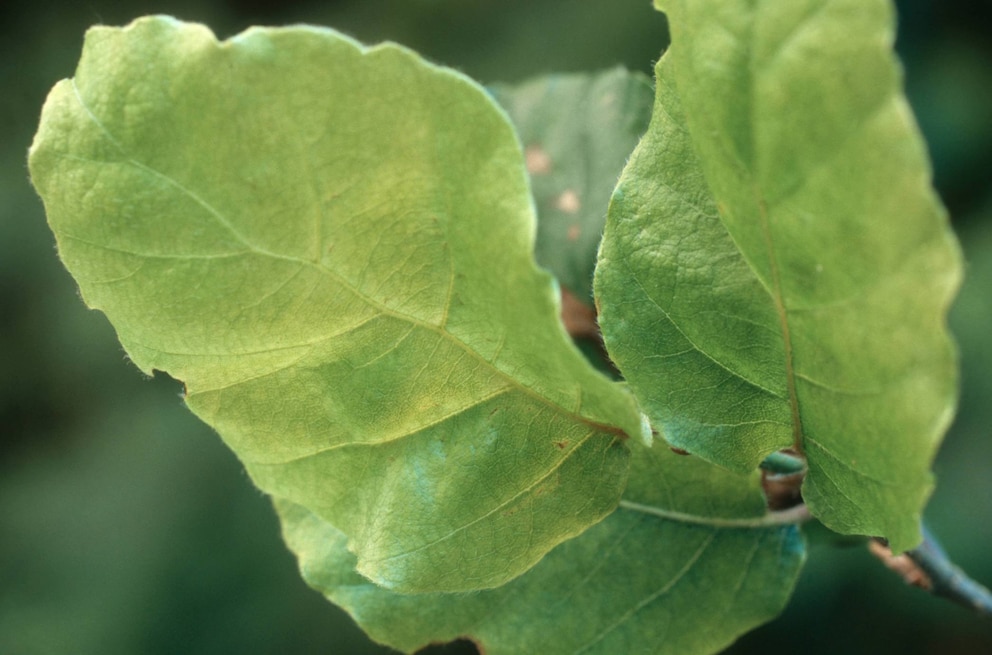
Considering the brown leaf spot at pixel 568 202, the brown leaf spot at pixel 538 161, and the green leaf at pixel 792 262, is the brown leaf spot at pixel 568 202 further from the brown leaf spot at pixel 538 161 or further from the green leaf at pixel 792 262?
the green leaf at pixel 792 262

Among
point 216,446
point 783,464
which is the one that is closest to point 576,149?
point 783,464

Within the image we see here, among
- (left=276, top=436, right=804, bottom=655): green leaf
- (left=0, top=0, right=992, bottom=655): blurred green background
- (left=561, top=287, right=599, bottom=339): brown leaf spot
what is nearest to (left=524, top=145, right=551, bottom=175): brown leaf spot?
(left=561, top=287, right=599, bottom=339): brown leaf spot

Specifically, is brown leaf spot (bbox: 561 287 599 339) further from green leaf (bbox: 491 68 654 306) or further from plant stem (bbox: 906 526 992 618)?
plant stem (bbox: 906 526 992 618)

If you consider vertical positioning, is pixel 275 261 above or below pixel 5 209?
above

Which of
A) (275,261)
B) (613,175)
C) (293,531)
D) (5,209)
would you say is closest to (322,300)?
(275,261)

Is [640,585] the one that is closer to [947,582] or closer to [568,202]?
[947,582]

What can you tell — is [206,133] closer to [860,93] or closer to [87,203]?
[87,203]
